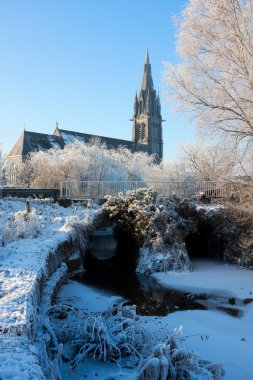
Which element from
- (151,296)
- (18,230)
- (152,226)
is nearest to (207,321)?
(151,296)

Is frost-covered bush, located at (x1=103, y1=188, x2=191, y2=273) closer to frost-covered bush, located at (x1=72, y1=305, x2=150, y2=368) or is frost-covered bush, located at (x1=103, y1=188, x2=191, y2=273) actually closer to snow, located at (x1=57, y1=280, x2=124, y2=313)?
snow, located at (x1=57, y1=280, x2=124, y2=313)

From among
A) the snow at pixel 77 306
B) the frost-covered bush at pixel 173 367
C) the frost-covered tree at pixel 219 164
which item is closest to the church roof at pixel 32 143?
the frost-covered tree at pixel 219 164

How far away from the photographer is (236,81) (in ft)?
37.3

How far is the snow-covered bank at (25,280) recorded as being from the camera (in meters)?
2.56

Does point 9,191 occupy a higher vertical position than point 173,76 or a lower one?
lower

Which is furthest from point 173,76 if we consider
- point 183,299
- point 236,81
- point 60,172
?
point 60,172

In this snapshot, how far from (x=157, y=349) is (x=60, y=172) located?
2678 centimetres

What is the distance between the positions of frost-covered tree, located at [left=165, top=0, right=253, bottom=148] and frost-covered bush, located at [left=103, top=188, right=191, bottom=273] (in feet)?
9.95

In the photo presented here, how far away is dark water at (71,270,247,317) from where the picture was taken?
7488mm

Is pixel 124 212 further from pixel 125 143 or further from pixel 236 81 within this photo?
pixel 125 143

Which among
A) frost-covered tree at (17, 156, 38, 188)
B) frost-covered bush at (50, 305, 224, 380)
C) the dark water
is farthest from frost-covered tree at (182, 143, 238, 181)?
frost-covered tree at (17, 156, 38, 188)

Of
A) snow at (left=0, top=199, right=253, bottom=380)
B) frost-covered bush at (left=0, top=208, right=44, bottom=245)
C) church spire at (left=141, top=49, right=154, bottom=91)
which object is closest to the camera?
snow at (left=0, top=199, right=253, bottom=380)

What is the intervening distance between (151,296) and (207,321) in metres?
2.02

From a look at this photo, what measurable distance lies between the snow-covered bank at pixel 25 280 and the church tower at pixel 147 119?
6515 centimetres
